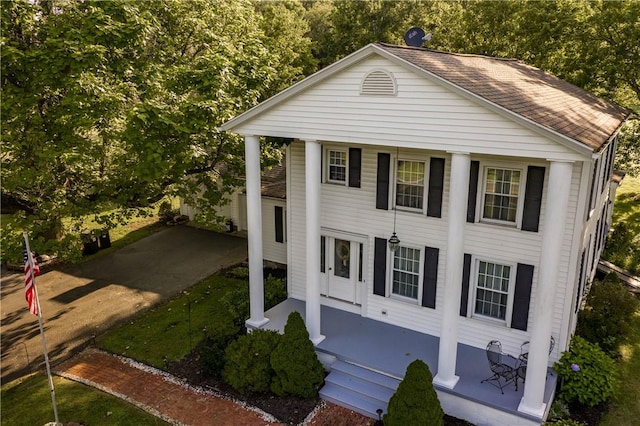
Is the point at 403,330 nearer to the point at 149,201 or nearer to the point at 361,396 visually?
the point at 361,396

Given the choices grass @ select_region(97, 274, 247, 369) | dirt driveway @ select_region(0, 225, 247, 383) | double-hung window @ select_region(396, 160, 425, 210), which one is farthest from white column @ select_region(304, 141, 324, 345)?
dirt driveway @ select_region(0, 225, 247, 383)

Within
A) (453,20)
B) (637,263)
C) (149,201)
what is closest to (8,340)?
(149,201)

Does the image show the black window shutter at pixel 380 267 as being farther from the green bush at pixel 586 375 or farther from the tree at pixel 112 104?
the tree at pixel 112 104

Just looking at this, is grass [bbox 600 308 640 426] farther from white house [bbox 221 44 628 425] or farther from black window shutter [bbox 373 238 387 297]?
black window shutter [bbox 373 238 387 297]

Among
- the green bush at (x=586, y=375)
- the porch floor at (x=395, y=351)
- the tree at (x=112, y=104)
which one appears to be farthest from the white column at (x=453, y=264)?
the tree at (x=112, y=104)

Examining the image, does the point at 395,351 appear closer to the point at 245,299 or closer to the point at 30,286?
the point at 245,299

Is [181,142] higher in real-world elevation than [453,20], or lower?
lower
